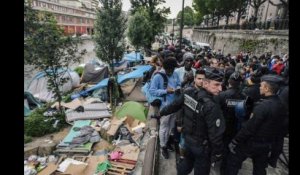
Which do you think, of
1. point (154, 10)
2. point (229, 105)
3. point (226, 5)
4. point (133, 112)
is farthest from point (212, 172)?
point (226, 5)

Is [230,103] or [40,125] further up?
[230,103]

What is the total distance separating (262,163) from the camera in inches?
138

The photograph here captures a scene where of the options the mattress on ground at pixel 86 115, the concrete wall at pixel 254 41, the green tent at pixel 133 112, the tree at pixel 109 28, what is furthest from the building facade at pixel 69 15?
the green tent at pixel 133 112

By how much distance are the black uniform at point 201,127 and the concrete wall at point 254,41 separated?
53.7 feet

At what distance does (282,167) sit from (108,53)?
897cm

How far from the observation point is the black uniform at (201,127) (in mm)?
2965

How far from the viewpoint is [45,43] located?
8188mm

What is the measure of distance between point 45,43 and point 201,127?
7.06 metres

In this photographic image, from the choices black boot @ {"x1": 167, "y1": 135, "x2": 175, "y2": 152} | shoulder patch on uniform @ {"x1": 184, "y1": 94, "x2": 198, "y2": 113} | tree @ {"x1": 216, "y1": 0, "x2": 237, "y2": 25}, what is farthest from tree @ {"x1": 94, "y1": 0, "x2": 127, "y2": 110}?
tree @ {"x1": 216, "y1": 0, "x2": 237, "y2": 25}

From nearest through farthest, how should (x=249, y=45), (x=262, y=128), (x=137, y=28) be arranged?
(x=262, y=128) → (x=137, y=28) → (x=249, y=45)

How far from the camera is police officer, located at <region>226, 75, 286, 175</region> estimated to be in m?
3.21

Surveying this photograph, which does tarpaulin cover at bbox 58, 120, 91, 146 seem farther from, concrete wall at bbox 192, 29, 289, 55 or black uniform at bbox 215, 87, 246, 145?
concrete wall at bbox 192, 29, 289, 55

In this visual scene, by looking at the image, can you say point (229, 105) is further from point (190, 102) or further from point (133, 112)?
point (133, 112)

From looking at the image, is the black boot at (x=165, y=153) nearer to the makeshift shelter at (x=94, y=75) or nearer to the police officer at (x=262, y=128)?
the police officer at (x=262, y=128)
